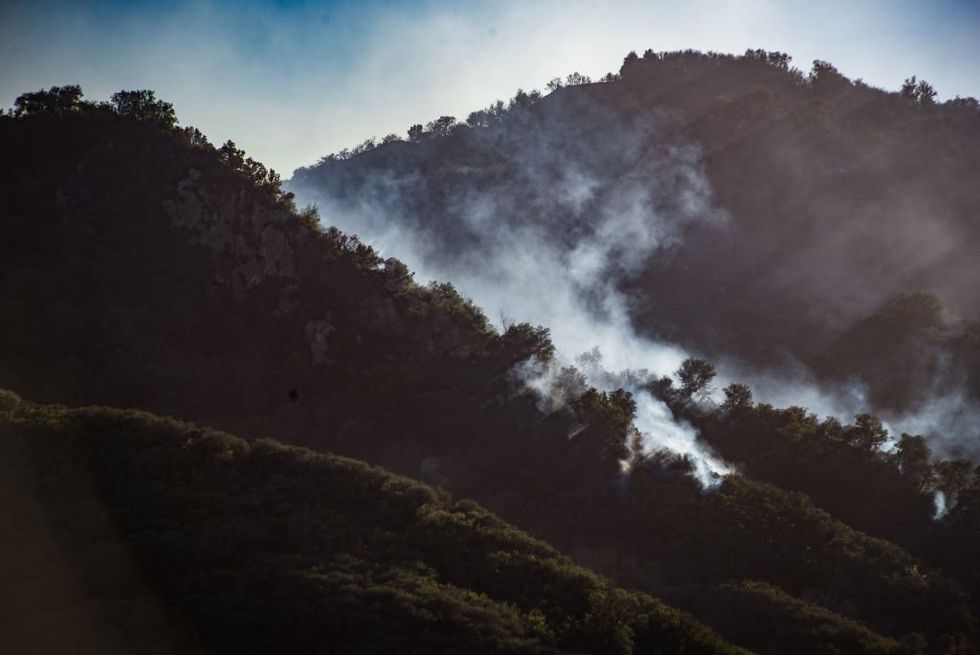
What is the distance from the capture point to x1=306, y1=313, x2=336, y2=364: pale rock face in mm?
58019

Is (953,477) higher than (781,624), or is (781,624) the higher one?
(953,477)

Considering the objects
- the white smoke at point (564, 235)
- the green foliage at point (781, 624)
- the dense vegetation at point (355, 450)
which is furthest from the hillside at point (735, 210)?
the green foliage at point (781, 624)

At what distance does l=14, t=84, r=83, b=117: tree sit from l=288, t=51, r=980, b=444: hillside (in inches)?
2086

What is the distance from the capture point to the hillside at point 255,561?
25.5m

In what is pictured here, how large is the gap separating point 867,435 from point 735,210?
65239mm

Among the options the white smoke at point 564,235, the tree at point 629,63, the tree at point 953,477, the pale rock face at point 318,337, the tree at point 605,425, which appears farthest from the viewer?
the tree at point 629,63

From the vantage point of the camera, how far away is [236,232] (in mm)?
63781

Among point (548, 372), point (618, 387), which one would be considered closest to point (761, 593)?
point (548, 372)

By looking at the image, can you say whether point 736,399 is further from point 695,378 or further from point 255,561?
point 255,561

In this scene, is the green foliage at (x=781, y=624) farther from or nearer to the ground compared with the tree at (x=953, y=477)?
nearer to the ground

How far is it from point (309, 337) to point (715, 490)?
1389 inches

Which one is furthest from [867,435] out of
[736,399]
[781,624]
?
[781,624]

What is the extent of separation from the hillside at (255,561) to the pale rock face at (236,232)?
2389 cm

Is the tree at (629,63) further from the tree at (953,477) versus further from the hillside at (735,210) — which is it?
the tree at (953,477)
